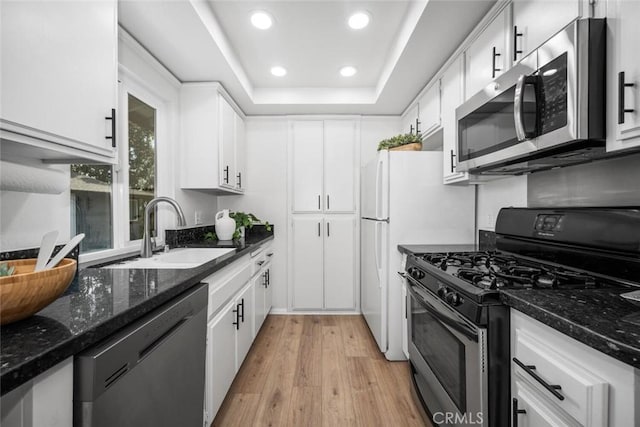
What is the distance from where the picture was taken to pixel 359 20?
2.12 meters

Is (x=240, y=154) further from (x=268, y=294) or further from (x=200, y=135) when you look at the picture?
(x=268, y=294)

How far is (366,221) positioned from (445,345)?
1.78 metres

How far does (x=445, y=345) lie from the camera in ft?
4.53

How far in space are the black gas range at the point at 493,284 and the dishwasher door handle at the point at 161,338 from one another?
1059 millimetres

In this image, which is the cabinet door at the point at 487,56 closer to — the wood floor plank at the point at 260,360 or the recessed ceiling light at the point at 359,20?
the recessed ceiling light at the point at 359,20

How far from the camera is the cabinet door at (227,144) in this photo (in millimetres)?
2750

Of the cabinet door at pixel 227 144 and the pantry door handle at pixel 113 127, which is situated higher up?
the cabinet door at pixel 227 144

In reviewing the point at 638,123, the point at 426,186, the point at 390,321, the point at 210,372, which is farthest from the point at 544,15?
the point at 210,372

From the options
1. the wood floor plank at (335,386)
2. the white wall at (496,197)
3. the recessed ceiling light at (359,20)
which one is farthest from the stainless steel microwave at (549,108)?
the wood floor plank at (335,386)

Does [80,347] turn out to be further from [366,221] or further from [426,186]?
[366,221]

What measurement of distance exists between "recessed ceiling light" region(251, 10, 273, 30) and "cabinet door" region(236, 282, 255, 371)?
6.22 ft

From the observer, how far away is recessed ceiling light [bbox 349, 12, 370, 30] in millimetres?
2061

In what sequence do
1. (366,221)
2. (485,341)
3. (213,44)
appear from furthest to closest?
(366,221) < (213,44) < (485,341)

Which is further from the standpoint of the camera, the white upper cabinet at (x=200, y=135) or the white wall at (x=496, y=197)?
the white upper cabinet at (x=200, y=135)
